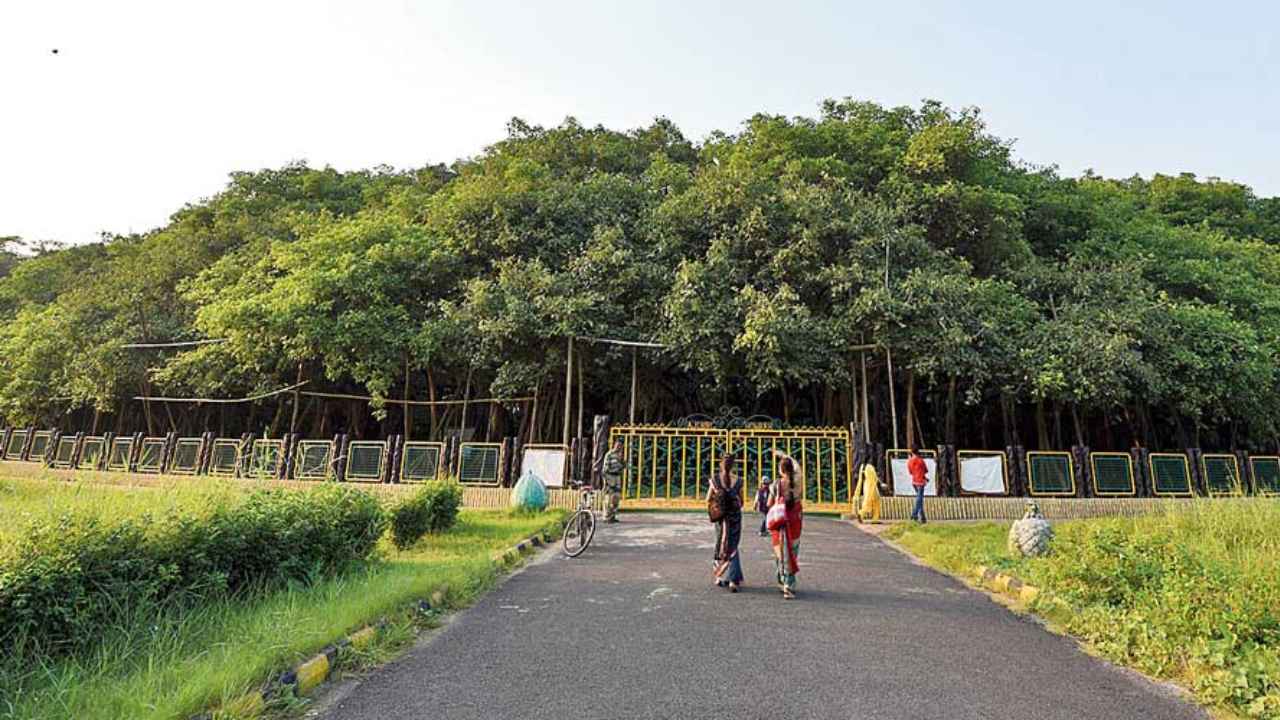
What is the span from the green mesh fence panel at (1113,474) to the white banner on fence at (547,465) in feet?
39.0

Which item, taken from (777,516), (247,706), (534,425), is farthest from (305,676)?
(534,425)

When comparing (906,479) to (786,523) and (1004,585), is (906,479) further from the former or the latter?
(786,523)

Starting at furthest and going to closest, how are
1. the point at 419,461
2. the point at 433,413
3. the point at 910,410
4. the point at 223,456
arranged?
the point at 433,413
the point at 223,456
the point at 910,410
the point at 419,461

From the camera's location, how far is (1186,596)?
484 centimetres

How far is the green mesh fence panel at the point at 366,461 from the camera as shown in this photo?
17.0 meters

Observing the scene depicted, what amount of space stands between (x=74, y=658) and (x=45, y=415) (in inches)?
1412

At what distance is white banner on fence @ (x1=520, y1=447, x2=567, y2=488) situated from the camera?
51.0ft

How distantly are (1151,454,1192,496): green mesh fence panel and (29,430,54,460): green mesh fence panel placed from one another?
3572cm

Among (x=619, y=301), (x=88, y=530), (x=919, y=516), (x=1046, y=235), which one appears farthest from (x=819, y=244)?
(x=88, y=530)

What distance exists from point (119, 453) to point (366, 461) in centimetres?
1246

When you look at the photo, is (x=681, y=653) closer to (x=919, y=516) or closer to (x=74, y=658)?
(x=74, y=658)

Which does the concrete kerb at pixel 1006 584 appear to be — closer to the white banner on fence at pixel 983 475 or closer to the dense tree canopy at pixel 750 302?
the white banner on fence at pixel 983 475

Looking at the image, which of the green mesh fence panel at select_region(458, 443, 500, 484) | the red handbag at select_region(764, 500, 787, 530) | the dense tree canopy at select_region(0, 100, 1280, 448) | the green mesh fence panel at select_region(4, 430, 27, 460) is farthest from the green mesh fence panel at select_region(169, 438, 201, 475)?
the red handbag at select_region(764, 500, 787, 530)

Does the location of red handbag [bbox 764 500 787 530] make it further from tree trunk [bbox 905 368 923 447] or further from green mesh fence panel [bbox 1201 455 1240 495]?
green mesh fence panel [bbox 1201 455 1240 495]
